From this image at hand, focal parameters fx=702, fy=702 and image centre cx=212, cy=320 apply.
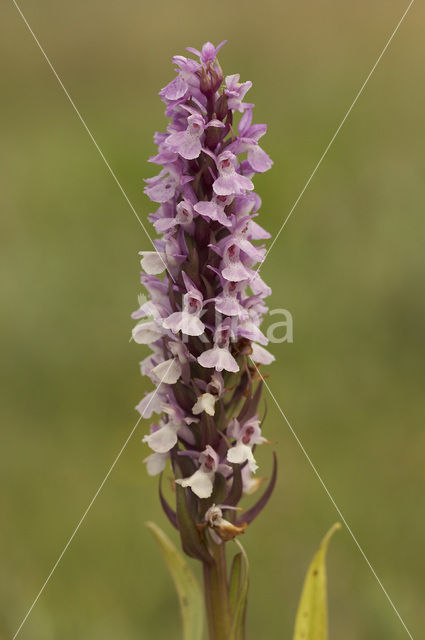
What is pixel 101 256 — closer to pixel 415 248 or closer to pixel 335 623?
pixel 415 248

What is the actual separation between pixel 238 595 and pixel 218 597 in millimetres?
58

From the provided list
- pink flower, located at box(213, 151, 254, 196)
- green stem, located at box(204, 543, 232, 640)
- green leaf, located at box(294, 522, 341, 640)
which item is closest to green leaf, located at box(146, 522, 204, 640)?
green stem, located at box(204, 543, 232, 640)

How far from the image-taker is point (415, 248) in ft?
17.1

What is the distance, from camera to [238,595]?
78.8 inches

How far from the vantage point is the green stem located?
1983 mm

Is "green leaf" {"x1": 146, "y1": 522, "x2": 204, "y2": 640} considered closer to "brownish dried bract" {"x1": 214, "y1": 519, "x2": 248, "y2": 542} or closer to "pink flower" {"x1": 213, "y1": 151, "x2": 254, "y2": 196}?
"brownish dried bract" {"x1": 214, "y1": 519, "x2": 248, "y2": 542}

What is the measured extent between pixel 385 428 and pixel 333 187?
2.77m

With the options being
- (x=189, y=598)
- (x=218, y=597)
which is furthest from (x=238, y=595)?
(x=189, y=598)

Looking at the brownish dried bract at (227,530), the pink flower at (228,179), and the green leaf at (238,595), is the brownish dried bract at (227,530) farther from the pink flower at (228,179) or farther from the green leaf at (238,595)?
the pink flower at (228,179)

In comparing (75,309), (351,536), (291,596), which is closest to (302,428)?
(351,536)

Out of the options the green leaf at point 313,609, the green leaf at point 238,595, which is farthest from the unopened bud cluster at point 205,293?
the green leaf at point 313,609

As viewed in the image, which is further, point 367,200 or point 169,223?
point 367,200

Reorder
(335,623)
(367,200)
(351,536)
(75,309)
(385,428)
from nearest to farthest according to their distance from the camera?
(335,623) → (351,536) → (385,428) → (75,309) → (367,200)

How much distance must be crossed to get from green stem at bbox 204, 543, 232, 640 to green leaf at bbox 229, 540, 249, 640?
0.02 metres
